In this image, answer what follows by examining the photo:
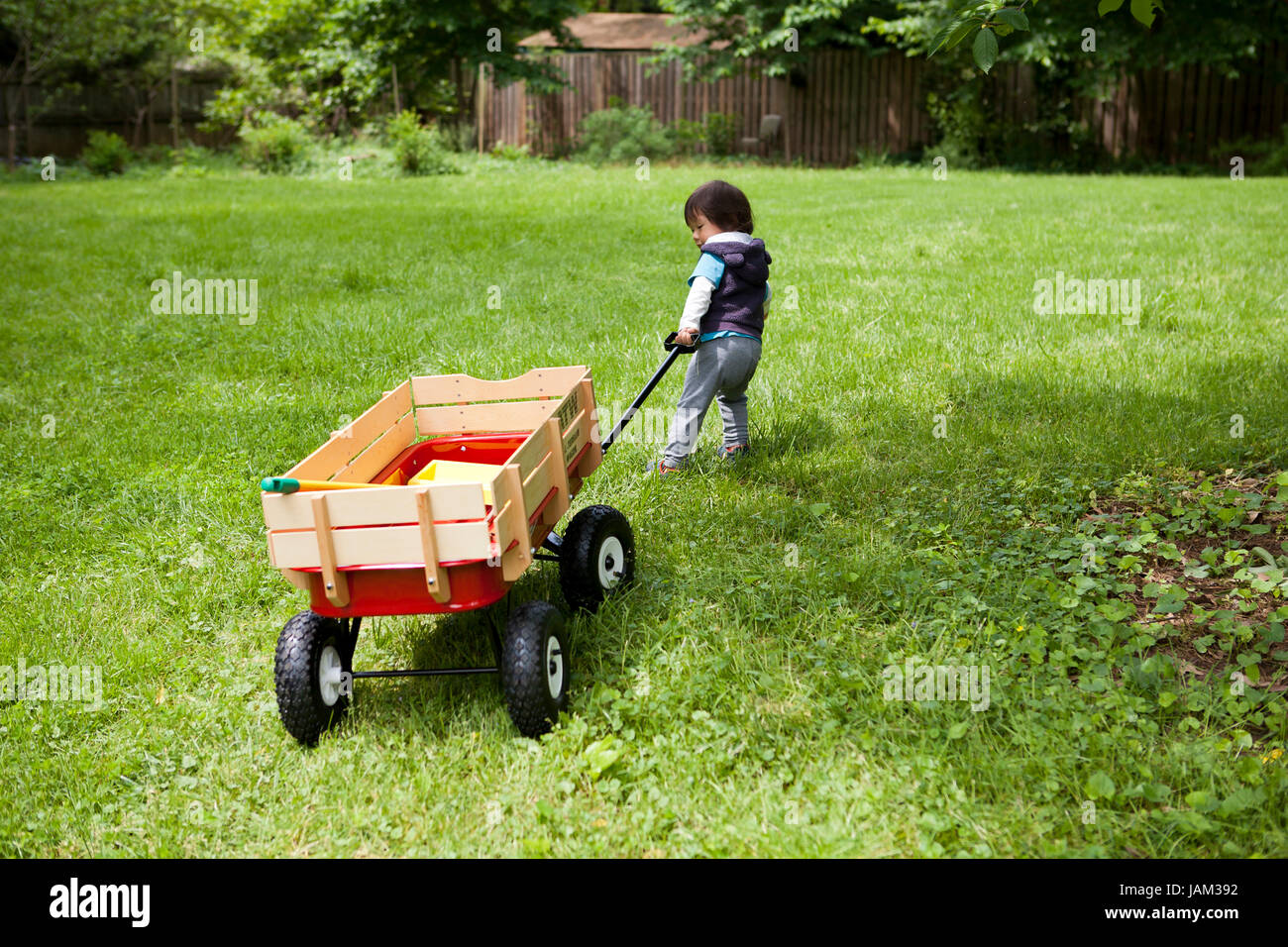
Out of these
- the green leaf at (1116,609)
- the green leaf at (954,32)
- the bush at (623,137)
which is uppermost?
the bush at (623,137)

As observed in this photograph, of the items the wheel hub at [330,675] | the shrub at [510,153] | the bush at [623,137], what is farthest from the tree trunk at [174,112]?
the wheel hub at [330,675]

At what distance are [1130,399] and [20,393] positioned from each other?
21.9ft

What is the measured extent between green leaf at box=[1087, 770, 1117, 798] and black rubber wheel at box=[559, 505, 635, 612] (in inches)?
68.6

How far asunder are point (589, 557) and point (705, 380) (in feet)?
5.10

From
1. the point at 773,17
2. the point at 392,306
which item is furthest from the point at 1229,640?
the point at 773,17

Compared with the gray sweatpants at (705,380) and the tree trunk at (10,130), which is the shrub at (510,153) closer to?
the tree trunk at (10,130)

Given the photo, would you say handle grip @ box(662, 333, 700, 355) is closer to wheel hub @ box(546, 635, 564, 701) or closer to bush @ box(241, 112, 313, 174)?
wheel hub @ box(546, 635, 564, 701)

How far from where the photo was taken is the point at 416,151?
18.8m

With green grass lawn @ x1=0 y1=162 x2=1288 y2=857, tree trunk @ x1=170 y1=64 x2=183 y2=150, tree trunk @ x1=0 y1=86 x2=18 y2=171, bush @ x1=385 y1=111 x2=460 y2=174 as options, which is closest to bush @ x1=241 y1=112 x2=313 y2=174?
bush @ x1=385 y1=111 x2=460 y2=174

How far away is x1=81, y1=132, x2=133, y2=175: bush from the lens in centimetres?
2112

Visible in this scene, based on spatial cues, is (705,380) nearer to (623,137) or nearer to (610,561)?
(610,561)

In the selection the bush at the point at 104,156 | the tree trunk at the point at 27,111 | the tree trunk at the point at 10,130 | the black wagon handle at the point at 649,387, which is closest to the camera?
the black wagon handle at the point at 649,387

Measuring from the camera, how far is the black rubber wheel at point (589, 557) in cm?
381

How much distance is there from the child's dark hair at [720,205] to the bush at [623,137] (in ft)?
57.4
